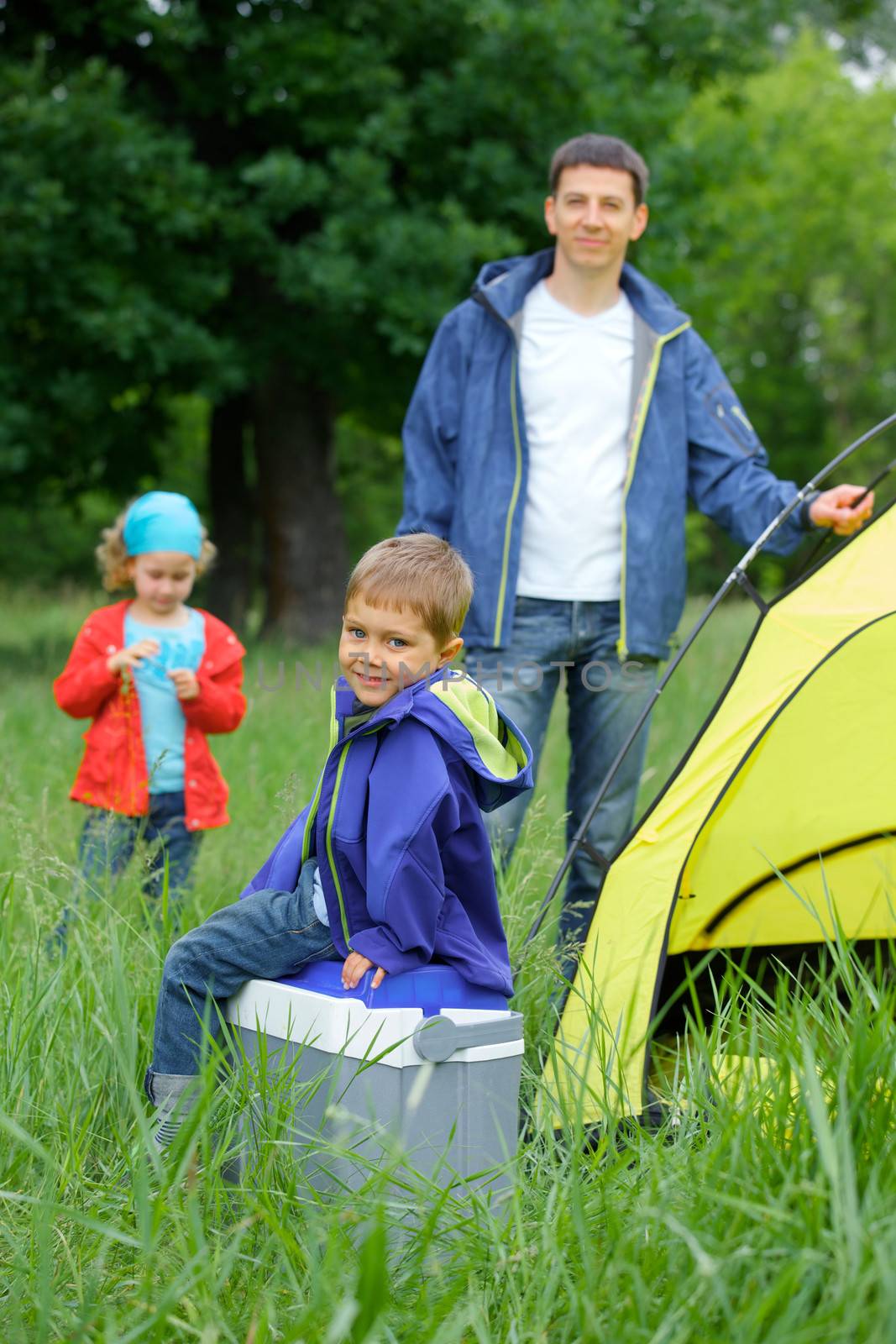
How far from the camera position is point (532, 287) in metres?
3.37

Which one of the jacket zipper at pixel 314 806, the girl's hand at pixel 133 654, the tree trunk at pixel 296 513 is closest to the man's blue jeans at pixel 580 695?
the girl's hand at pixel 133 654

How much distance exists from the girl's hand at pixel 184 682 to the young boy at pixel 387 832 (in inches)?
41.7

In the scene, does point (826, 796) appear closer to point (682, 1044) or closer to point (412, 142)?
point (682, 1044)

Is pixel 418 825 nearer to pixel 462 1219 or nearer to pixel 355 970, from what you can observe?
pixel 355 970

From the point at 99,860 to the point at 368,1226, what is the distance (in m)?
1.59

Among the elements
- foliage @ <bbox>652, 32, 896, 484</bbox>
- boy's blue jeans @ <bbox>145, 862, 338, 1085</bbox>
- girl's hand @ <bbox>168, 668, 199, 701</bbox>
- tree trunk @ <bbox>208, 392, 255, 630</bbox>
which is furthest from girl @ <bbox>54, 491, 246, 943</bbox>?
foliage @ <bbox>652, 32, 896, 484</bbox>

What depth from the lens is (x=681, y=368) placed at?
3.30 metres

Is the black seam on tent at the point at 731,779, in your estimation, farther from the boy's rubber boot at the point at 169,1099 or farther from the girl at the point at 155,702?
the girl at the point at 155,702

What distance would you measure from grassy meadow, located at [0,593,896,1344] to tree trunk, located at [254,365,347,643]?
7.79 meters

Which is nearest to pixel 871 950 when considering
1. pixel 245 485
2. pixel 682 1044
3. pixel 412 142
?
pixel 682 1044

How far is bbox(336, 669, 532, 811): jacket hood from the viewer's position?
209 centimetres

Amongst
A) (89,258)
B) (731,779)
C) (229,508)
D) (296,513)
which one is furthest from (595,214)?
(229,508)

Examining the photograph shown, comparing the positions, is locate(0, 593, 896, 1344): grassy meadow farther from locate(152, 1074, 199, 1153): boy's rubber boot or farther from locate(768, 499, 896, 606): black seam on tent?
locate(768, 499, 896, 606): black seam on tent

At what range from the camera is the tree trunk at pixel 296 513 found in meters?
10.3
